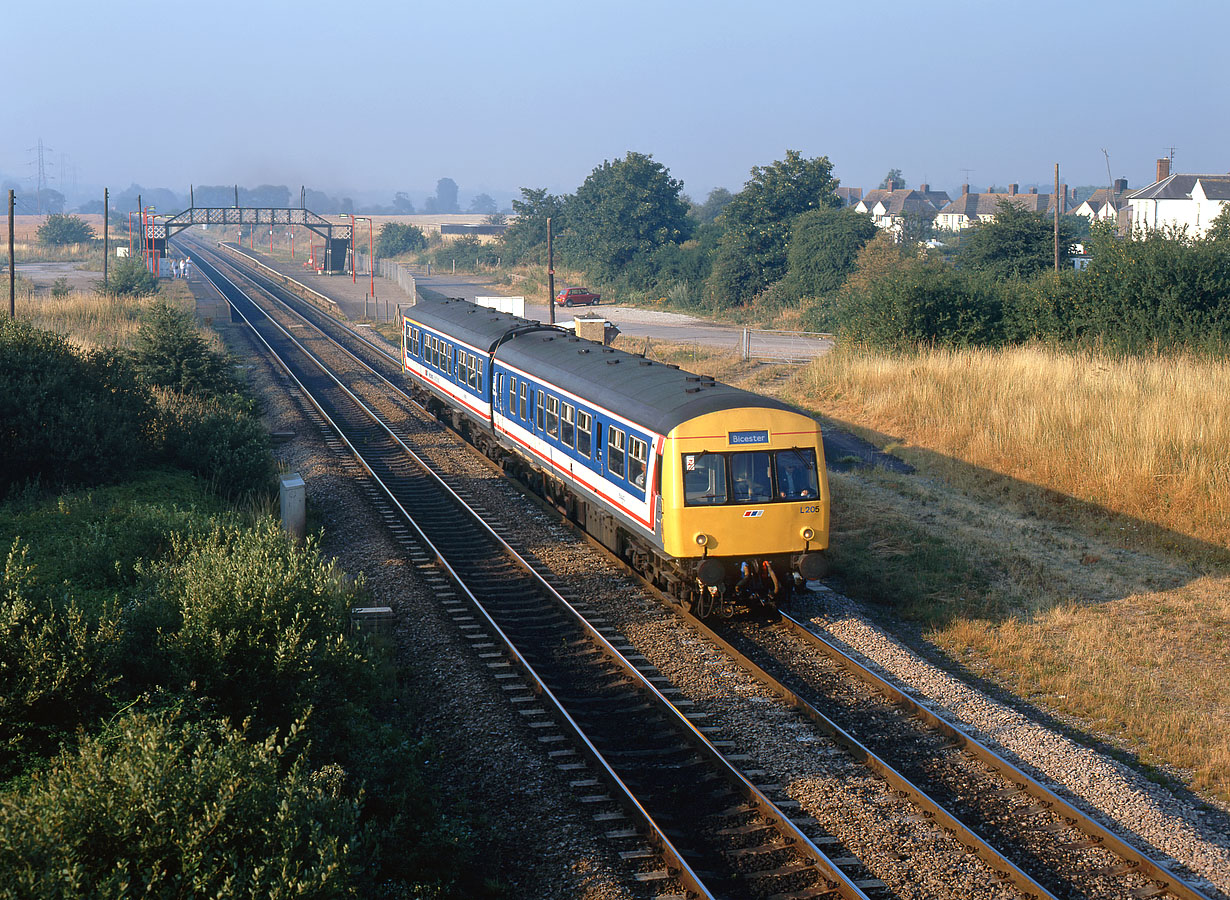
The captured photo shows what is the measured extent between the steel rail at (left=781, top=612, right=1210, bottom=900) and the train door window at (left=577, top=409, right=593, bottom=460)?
4579 millimetres

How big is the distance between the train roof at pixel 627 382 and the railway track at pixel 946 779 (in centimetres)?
290

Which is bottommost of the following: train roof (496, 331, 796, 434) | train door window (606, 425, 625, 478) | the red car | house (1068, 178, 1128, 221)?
train door window (606, 425, 625, 478)

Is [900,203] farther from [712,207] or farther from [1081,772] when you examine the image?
[1081,772]

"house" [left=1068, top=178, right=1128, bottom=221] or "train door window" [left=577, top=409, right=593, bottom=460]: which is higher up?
Answer: "house" [left=1068, top=178, right=1128, bottom=221]

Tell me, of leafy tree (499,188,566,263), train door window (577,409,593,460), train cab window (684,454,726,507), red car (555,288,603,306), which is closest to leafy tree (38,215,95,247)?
leafy tree (499,188,566,263)

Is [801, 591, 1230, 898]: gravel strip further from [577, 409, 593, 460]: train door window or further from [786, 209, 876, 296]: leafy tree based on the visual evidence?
[786, 209, 876, 296]: leafy tree

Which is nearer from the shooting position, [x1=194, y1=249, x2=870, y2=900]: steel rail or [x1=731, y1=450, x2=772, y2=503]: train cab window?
[x1=194, y1=249, x2=870, y2=900]: steel rail

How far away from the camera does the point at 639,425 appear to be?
46.6 feet

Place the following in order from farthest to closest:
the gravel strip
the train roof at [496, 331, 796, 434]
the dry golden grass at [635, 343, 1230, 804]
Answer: the train roof at [496, 331, 796, 434]
the dry golden grass at [635, 343, 1230, 804]
the gravel strip

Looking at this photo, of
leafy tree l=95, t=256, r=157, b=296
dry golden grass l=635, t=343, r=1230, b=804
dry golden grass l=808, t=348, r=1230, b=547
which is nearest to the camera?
dry golden grass l=635, t=343, r=1230, b=804

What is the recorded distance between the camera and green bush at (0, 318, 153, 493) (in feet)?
58.2

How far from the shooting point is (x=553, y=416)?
1814 cm

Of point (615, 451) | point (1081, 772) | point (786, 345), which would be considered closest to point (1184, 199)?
point (786, 345)

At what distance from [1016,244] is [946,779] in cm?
4197
